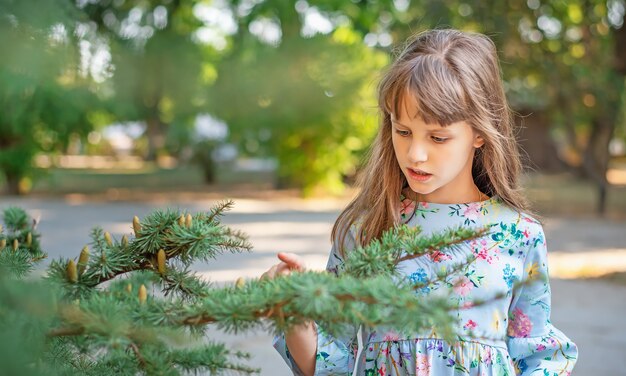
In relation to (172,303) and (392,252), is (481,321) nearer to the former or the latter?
(392,252)

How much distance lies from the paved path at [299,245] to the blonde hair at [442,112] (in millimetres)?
586

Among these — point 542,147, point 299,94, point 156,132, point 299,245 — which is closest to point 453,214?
point 299,245

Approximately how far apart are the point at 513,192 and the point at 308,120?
48.6 feet

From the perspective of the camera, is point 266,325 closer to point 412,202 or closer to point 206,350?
point 206,350

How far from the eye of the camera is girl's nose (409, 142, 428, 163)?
5.86 ft

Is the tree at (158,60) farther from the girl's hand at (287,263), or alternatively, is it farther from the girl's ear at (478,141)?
the girl's hand at (287,263)

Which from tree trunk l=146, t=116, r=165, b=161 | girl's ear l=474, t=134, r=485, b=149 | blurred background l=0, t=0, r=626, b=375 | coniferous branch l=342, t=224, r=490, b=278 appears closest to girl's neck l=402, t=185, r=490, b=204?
girl's ear l=474, t=134, r=485, b=149

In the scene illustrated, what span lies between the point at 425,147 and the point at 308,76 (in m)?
14.9

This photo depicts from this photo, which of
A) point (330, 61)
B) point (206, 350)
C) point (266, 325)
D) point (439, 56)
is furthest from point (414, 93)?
point (330, 61)

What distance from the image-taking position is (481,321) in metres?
1.95

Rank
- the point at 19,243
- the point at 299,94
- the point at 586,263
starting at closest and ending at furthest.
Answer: the point at 19,243 < the point at 586,263 < the point at 299,94

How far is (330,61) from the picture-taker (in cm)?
1627

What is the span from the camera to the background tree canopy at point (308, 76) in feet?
48.6

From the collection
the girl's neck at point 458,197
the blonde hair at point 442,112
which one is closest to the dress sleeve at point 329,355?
the blonde hair at point 442,112
